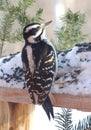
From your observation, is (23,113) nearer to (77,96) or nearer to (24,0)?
(77,96)

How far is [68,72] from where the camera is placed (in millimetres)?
625

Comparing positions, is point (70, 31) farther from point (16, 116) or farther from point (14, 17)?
point (16, 116)

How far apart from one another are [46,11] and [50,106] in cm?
172

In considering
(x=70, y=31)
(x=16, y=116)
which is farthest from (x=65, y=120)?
(x=70, y=31)

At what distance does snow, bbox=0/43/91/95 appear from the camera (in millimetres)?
591

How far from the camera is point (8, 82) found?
691mm

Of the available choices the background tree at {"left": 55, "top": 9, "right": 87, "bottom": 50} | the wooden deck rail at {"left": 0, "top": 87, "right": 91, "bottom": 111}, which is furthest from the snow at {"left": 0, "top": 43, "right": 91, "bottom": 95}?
the background tree at {"left": 55, "top": 9, "right": 87, "bottom": 50}

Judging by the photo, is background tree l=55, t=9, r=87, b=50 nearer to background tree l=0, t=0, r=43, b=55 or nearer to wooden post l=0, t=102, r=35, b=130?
background tree l=0, t=0, r=43, b=55

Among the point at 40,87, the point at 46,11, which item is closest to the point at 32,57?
Answer: the point at 40,87

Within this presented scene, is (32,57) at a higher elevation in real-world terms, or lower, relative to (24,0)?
lower

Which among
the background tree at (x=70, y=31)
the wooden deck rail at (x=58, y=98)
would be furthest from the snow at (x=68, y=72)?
the background tree at (x=70, y=31)

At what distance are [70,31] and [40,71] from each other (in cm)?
32

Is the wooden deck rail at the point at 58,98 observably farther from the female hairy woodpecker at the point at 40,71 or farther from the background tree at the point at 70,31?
the background tree at the point at 70,31

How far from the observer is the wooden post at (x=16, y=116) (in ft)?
2.51
